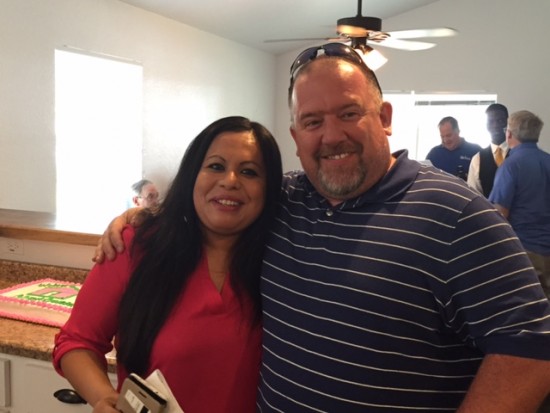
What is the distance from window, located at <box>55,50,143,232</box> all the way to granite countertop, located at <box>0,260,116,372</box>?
1.95 meters

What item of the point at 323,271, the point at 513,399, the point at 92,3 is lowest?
the point at 513,399

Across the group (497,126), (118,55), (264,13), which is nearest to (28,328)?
(118,55)

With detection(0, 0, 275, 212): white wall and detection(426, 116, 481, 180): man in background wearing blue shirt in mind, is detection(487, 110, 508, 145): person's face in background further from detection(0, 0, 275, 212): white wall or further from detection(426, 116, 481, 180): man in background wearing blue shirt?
detection(0, 0, 275, 212): white wall

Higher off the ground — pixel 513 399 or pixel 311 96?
pixel 311 96

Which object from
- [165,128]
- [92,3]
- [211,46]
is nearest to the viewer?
[92,3]

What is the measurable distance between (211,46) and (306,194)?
4593 millimetres

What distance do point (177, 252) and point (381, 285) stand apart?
456 mm

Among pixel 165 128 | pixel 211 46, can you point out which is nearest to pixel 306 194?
pixel 165 128

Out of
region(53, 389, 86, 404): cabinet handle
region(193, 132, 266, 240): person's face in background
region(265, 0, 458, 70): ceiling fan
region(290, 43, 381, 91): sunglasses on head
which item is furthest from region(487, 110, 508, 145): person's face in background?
region(53, 389, 86, 404): cabinet handle

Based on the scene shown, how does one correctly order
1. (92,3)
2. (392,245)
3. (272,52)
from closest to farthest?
(392,245) < (92,3) < (272,52)

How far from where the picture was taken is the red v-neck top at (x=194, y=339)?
1.07 m

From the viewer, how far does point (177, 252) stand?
115cm

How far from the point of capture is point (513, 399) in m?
0.83

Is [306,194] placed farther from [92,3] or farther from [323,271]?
[92,3]
